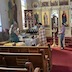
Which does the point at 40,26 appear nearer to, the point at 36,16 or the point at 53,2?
the point at 36,16

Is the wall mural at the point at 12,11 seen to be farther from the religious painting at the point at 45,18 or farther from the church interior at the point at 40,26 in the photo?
the religious painting at the point at 45,18

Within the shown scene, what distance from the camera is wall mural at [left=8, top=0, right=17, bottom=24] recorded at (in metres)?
12.3

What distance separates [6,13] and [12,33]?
4158mm

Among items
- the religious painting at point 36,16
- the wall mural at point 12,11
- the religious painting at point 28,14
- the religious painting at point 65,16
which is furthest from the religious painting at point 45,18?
the wall mural at point 12,11

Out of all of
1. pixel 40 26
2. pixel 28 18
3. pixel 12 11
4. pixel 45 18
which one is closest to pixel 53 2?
pixel 45 18

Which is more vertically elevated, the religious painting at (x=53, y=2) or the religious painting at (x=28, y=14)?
the religious painting at (x=53, y=2)

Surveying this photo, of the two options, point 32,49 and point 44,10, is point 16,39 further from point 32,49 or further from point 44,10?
point 44,10

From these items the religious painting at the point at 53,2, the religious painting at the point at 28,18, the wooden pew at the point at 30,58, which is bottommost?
the wooden pew at the point at 30,58

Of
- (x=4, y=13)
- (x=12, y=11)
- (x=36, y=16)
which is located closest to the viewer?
(x=4, y=13)

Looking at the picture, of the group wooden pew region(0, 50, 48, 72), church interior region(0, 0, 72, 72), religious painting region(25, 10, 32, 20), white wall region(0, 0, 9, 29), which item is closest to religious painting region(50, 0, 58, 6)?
church interior region(0, 0, 72, 72)

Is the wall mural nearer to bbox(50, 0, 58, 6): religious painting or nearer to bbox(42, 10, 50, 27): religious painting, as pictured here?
bbox(42, 10, 50, 27): religious painting

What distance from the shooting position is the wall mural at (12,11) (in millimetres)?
12285

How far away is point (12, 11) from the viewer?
41.5 feet

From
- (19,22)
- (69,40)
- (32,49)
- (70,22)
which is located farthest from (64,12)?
(32,49)
